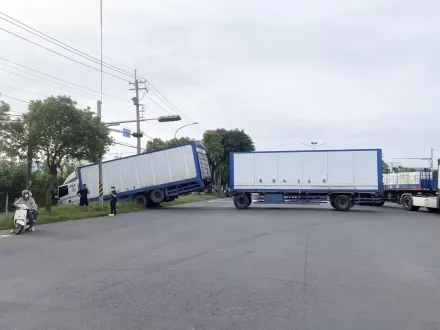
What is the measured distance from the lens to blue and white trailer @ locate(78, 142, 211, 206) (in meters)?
27.4

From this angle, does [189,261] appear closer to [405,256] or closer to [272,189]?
[405,256]

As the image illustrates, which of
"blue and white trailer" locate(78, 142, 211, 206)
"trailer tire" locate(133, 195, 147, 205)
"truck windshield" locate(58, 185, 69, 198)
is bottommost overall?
"trailer tire" locate(133, 195, 147, 205)

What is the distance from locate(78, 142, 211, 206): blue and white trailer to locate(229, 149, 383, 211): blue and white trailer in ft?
9.34

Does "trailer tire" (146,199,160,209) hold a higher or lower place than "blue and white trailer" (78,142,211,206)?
lower

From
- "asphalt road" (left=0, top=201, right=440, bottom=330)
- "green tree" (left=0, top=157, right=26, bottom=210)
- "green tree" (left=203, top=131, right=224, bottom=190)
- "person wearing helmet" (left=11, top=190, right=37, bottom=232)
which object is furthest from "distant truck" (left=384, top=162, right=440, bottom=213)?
"green tree" (left=203, top=131, right=224, bottom=190)

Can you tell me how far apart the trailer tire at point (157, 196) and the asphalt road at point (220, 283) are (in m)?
16.0

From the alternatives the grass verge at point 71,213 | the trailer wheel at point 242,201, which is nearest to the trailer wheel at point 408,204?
the trailer wheel at point 242,201

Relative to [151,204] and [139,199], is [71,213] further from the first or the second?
[151,204]

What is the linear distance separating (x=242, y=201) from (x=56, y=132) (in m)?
11.7

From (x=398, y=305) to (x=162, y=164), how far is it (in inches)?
922

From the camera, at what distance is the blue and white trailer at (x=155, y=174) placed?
90.0 feet

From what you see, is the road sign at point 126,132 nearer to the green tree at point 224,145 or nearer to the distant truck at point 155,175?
the distant truck at point 155,175

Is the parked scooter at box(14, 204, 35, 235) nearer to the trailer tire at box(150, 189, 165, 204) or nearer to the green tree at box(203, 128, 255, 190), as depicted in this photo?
the trailer tire at box(150, 189, 165, 204)

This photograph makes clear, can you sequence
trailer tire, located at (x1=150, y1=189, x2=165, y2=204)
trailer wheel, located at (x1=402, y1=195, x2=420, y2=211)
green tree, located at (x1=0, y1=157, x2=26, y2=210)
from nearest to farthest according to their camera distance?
trailer wheel, located at (x1=402, y1=195, x2=420, y2=211) → trailer tire, located at (x1=150, y1=189, x2=165, y2=204) → green tree, located at (x1=0, y1=157, x2=26, y2=210)
